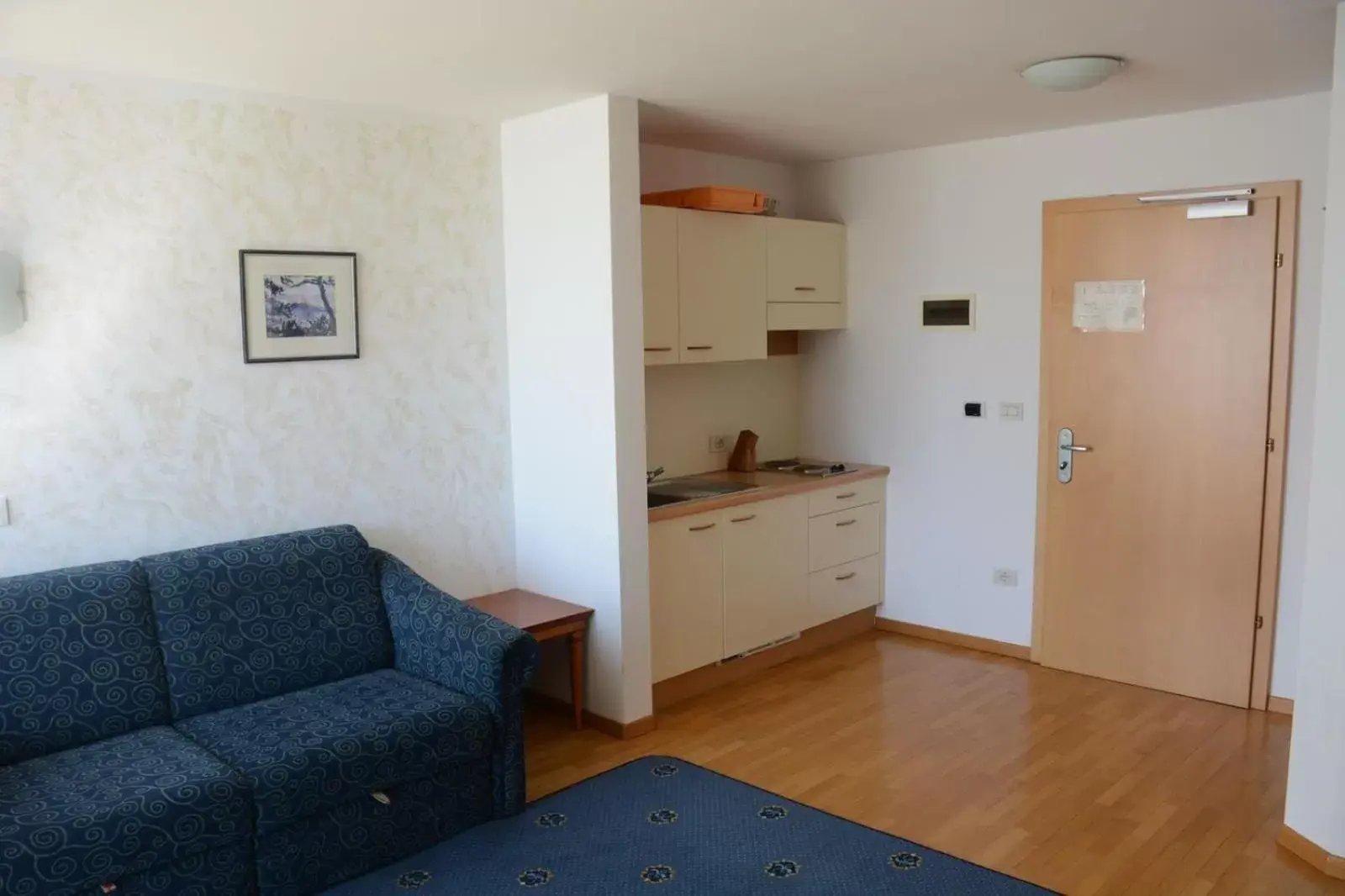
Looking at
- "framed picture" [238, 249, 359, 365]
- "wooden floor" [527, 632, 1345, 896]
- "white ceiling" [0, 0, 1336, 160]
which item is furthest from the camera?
"framed picture" [238, 249, 359, 365]

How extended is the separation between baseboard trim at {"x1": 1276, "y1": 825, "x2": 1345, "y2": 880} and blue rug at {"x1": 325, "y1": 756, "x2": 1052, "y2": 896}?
2.69ft

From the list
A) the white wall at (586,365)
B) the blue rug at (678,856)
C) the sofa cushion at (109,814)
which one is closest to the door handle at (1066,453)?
the white wall at (586,365)

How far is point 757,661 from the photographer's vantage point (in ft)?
15.7

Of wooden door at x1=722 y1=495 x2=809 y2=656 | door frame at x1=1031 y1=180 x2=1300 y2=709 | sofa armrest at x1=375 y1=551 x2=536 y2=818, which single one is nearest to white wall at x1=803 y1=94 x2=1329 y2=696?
door frame at x1=1031 y1=180 x2=1300 y2=709

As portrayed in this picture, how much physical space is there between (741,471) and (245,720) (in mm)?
2781

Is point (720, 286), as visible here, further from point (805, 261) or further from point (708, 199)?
point (805, 261)

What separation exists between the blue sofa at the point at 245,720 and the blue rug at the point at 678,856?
0.13m

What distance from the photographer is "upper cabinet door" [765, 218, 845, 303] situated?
4.93m

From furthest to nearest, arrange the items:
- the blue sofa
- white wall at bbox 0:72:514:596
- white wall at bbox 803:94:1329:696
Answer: white wall at bbox 803:94:1329:696, white wall at bbox 0:72:514:596, the blue sofa

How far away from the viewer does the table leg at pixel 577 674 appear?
4023 millimetres

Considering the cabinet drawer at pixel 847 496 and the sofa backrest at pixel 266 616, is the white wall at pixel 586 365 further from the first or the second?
the cabinet drawer at pixel 847 496

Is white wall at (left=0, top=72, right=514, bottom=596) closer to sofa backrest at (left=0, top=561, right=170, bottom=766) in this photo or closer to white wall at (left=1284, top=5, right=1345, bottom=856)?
sofa backrest at (left=0, top=561, right=170, bottom=766)

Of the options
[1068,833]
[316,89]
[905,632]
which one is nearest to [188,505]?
[316,89]

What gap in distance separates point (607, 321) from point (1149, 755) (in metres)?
2.58
